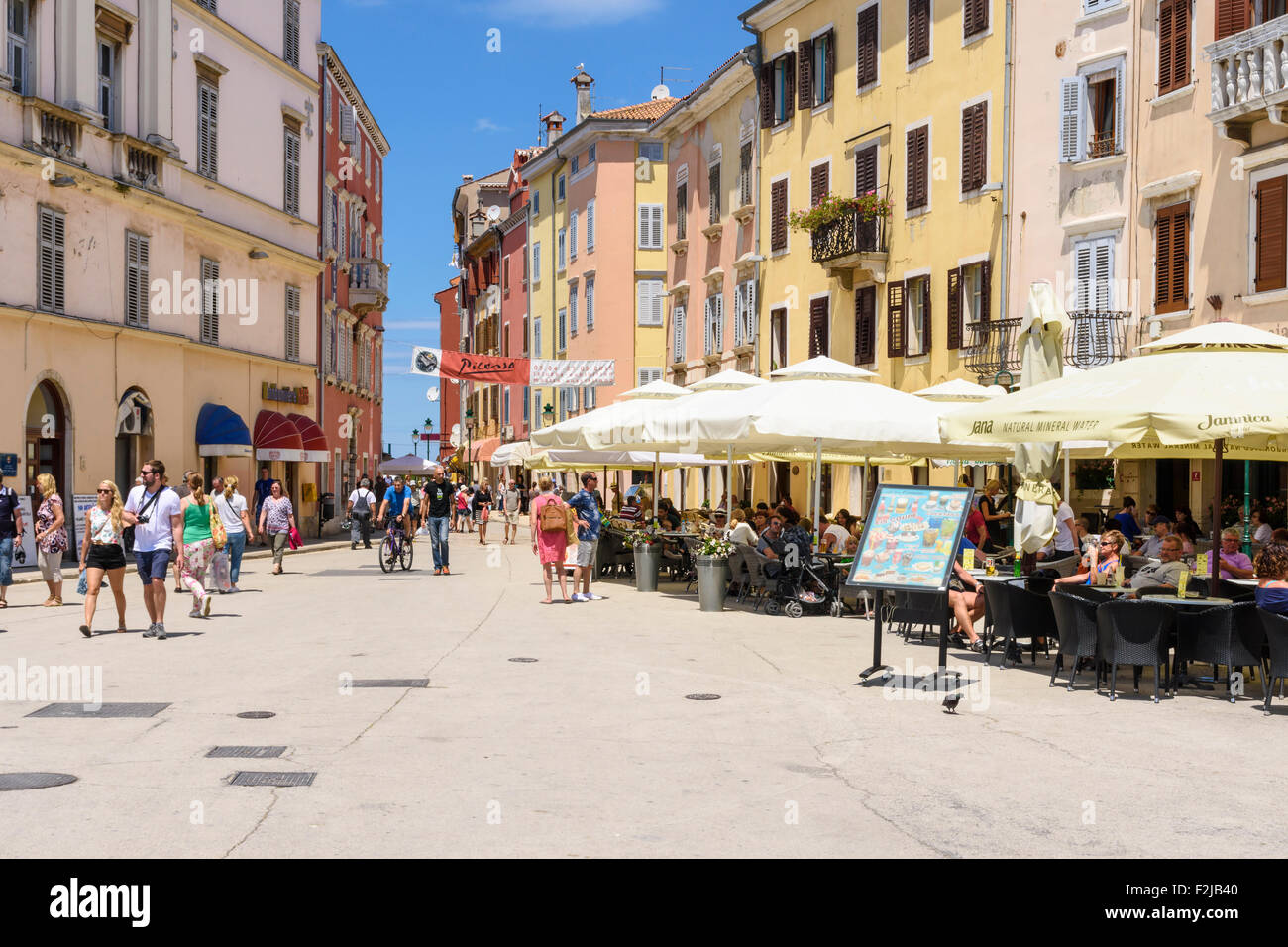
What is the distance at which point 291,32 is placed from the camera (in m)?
39.8

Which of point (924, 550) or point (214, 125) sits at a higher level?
point (214, 125)

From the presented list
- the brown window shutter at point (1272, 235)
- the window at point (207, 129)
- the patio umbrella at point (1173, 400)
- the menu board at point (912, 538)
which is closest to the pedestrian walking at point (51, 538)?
the menu board at point (912, 538)

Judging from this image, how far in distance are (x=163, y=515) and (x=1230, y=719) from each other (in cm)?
1095

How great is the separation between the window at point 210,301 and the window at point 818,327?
1443cm

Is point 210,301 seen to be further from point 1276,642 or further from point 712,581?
point 1276,642

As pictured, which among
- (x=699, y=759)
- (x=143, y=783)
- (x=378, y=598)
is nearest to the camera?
(x=143, y=783)

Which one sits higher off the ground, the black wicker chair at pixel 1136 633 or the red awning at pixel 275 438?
the red awning at pixel 275 438

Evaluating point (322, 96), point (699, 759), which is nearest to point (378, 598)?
point (699, 759)

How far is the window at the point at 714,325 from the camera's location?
42.2 metres

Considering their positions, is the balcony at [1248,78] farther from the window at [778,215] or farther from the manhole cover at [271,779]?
the manhole cover at [271,779]

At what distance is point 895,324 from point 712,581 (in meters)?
13.4

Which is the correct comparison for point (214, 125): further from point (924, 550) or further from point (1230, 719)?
point (1230, 719)
